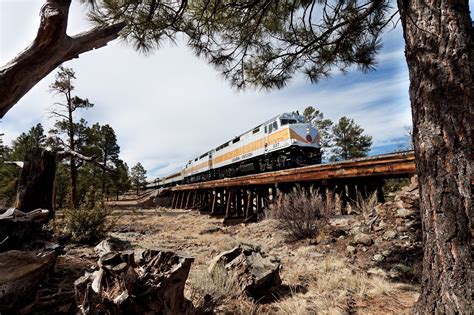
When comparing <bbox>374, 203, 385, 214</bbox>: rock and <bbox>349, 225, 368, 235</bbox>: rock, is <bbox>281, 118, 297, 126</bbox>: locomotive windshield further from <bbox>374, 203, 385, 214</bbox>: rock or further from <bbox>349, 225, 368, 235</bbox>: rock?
<bbox>349, 225, 368, 235</bbox>: rock

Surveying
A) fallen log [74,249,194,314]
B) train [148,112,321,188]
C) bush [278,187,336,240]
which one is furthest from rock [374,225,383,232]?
train [148,112,321,188]

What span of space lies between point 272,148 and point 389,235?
8709 mm

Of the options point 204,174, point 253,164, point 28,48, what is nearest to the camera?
point 28,48

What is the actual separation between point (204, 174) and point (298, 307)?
22543 millimetres

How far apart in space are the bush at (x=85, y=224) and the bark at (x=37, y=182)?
2.87m

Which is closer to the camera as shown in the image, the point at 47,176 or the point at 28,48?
the point at 28,48

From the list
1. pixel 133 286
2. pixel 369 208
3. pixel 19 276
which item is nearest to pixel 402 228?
pixel 369 208

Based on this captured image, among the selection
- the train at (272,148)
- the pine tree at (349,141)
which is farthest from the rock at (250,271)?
the pine tree at (349,141)

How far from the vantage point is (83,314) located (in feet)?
5.99

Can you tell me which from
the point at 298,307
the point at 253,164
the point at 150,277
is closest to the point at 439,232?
the point at 298,307

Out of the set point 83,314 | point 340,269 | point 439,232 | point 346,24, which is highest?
point 346,24

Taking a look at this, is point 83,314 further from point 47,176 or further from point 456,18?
point 456,18

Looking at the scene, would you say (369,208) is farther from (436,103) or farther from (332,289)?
(436,103)

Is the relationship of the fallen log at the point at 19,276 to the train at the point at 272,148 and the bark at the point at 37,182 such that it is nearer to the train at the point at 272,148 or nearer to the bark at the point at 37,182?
the bark at the point at 37,182
